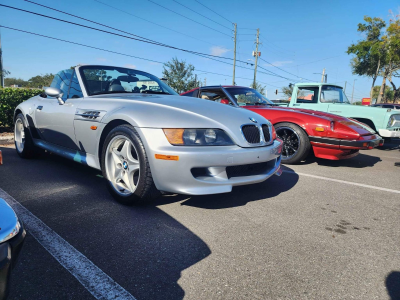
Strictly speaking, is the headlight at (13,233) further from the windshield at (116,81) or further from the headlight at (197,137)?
the windshield at (116,81)

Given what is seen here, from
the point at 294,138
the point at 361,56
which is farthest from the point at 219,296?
the point at 361,56

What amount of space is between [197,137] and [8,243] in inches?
64.9

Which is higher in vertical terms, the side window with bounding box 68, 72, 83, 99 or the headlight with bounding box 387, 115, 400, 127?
the side window with bounding box 68, 72, 83, 99

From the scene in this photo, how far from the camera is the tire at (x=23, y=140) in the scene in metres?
4.58

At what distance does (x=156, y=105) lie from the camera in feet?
9.11

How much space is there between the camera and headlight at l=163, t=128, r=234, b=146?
97.0 inches

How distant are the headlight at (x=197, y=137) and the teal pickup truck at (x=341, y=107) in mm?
5518

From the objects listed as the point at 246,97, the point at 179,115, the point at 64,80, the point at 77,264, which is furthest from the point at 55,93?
the point at 246,97

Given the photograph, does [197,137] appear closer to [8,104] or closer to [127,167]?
[127,167]

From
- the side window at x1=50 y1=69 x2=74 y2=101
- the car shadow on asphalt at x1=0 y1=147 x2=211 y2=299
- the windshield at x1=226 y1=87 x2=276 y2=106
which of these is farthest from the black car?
the windshield at x1=226 y1=87 x2=276 y2=106

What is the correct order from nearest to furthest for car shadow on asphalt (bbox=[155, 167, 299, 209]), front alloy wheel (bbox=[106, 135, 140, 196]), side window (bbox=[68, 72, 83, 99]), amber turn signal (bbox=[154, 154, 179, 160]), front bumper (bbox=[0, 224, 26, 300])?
front bumper (bbox=[0, 224, 26, 300]) < amber turn signal (bbox=[154, 154, 179, 160]) < front alloy wheel (bbox=[106, 135, 140, 196]) < car shadow on asphalt (bbox=[155, 167, 299, 209]) < side window (bbox=[68, 72, 83, 99])

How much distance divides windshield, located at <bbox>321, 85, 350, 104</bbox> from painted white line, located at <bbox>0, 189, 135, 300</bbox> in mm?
6951

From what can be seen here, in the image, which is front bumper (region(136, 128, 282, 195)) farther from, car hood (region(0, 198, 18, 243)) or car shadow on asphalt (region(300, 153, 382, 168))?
car shadow on asphalt (region(300, 153, 382, 168))

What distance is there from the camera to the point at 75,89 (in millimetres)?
3660
